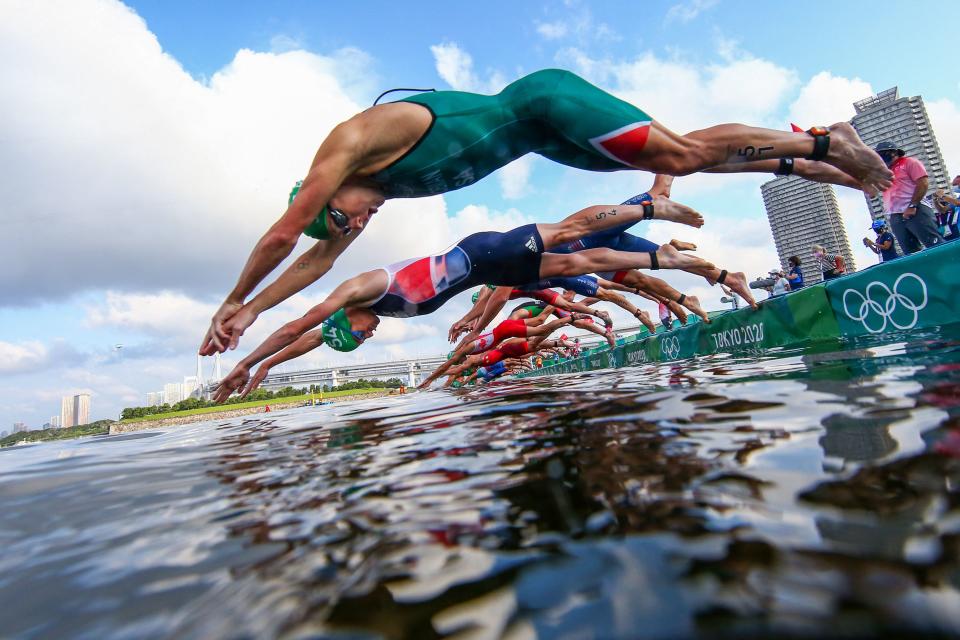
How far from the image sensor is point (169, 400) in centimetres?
7688

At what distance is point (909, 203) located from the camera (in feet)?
17.8

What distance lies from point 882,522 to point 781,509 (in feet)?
0.28

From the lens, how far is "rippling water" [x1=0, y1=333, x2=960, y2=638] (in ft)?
1.25

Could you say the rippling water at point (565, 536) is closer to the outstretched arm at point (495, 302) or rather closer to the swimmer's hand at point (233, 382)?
the swimmer's hand at point (233, 382)

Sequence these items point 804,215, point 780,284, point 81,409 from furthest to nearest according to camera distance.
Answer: point 81,409
point 804,215
point 780,284

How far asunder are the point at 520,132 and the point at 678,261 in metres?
2.48

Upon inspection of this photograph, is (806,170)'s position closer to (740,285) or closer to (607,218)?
(607,218)

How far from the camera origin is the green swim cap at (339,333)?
4.74 m

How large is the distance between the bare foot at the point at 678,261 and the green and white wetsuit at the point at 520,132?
1.91 meters

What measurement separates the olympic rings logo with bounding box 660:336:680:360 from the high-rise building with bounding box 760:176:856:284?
48.4 ft

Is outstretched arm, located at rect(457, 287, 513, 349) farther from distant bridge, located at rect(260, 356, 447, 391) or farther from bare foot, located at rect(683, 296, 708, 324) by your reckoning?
distant bridge, located at rect(260, 356, 447, 391)

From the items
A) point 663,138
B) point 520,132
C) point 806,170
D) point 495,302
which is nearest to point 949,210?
point 806,170

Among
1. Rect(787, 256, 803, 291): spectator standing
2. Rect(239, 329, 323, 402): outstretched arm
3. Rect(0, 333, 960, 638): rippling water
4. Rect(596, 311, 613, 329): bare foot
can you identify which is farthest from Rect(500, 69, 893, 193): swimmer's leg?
Rect(787, 256, 803, 291): spectator standing

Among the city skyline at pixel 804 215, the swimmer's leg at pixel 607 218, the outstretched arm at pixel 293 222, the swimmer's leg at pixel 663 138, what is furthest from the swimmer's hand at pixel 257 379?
the city skyline at pixel 804 215
